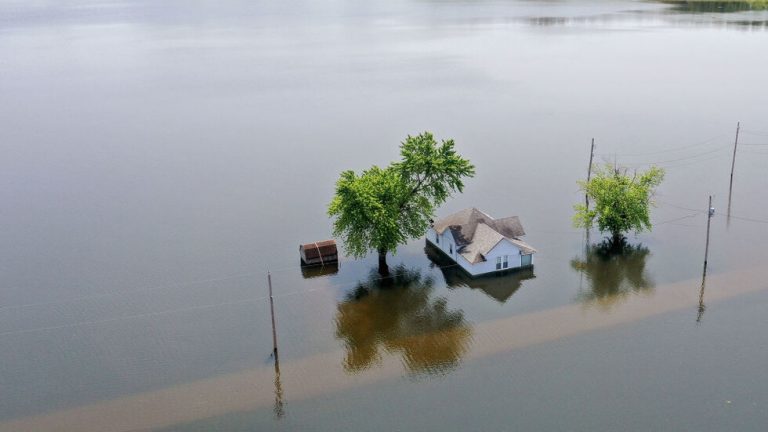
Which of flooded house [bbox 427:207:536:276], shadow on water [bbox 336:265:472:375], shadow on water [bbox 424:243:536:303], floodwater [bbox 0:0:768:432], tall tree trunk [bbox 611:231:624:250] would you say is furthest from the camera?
tall tree trunk [bbox 611:231:624:250]

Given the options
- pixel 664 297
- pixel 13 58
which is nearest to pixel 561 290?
pixel 664 297

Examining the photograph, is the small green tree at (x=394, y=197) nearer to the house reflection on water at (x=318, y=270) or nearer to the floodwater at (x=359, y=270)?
the house reflection on water at (x=318, y=270)

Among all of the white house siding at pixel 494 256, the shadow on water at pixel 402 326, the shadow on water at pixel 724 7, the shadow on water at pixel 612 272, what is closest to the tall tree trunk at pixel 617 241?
the shadow on water at pixel 612 272

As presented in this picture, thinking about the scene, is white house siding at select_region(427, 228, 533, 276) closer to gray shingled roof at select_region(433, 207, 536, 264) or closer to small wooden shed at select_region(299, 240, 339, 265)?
gray shingled roof at select_region(433, 207, 536, 264)

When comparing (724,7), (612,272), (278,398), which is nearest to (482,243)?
(612,272)

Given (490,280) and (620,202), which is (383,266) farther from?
(620,202)

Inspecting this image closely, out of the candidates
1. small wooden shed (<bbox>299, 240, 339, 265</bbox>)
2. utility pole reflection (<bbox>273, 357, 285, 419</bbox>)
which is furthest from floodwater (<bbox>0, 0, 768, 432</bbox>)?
small wooden shed (<bbox>299, 240, 339, 265</bbox>)
